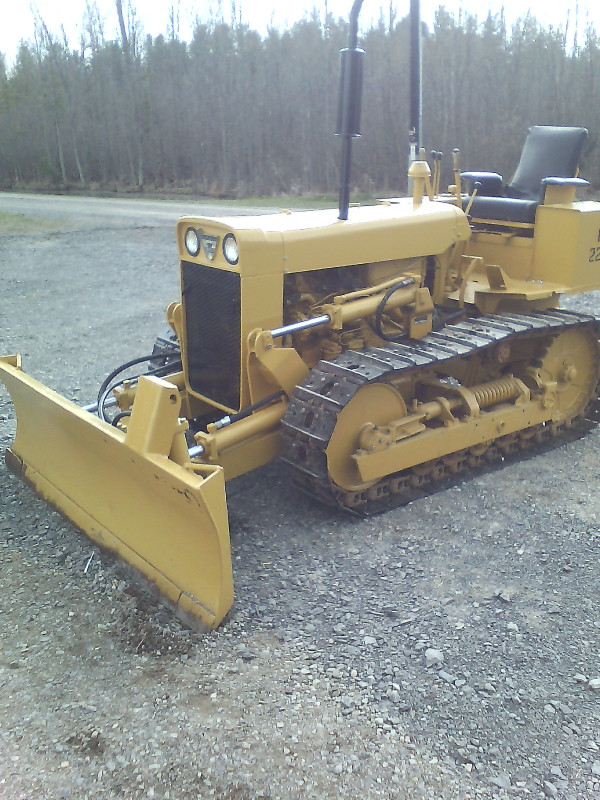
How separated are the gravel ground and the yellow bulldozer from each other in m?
0.25

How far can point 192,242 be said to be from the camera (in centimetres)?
455

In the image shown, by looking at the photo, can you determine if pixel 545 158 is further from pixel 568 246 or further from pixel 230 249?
pixel 230 249

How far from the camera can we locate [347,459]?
4.39m

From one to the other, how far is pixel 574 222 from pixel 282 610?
11.9 ft

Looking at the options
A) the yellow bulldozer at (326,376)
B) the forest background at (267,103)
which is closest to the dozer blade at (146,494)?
the yellow bulldozer at (326,376)

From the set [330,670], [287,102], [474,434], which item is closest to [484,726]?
[330,670]

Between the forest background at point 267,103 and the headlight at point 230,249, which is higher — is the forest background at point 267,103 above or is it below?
above

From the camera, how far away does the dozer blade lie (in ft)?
11.1

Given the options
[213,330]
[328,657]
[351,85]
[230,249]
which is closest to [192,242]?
[230,249]

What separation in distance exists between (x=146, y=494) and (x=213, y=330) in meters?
1.22

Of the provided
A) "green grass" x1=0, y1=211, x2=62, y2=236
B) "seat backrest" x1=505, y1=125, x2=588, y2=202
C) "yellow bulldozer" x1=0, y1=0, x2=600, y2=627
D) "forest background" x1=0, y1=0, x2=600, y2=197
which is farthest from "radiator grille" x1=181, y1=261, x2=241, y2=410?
"forest background" x1=0, y1=0, x2=600, y2=197

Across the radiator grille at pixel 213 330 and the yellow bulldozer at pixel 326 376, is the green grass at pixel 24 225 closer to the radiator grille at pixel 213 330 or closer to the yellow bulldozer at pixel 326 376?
the yellow bulldozer at pixel 326 376

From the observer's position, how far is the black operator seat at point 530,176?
585cm

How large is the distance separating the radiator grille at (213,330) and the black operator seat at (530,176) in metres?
2.59
